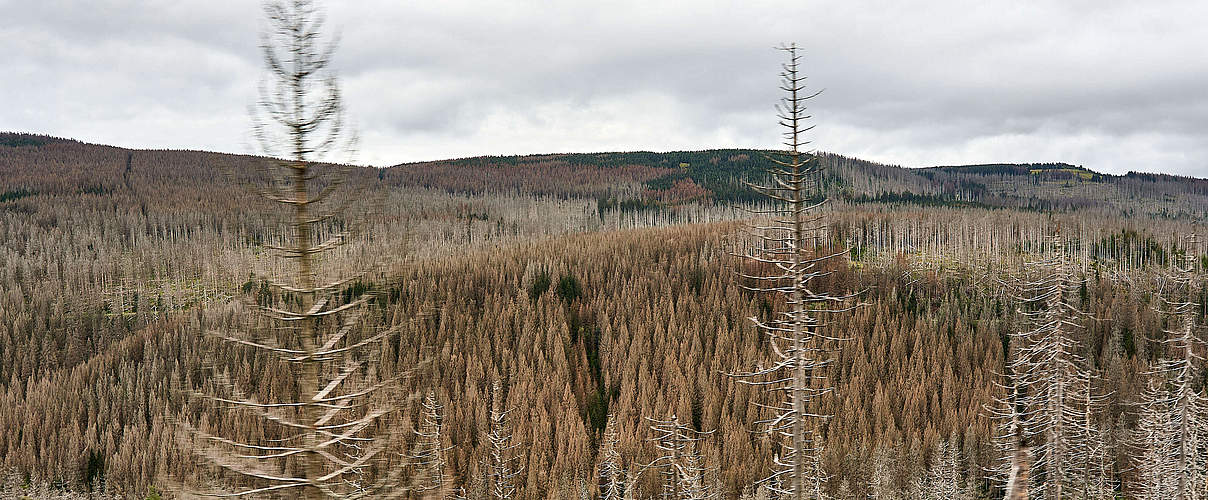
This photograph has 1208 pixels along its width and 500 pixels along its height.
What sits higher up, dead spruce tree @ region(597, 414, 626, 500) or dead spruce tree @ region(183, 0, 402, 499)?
dead spruce tree @ region(183, 0, 402, 499)

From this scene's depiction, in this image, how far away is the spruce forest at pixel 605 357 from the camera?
13.0 metres

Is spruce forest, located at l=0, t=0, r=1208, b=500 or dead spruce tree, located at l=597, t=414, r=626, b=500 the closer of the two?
spruce forest, located at l=0, t=0, r=1208, b=500

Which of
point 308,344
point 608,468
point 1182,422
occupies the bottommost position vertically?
point 608,468

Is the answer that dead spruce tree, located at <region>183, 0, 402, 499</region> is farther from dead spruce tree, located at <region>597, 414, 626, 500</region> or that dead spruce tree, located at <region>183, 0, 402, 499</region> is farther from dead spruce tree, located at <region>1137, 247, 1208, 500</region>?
dead spruce tree, located at <region>597, 414, 626, 500</region>

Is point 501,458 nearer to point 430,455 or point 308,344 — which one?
point 430,455

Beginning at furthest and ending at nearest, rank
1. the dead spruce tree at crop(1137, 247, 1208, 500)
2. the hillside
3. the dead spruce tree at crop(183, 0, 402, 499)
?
1. the hillside
2. the dead spruce tree at crop(1137, 247, 1208, 500)
3. the dead spruce tree at crop(183, 0, 402, 499)

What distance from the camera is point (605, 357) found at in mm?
109312

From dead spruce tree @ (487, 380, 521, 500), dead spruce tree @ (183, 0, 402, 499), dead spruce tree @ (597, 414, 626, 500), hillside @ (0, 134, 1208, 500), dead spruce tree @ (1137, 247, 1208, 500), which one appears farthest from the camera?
hillside @ (0, 134, 1208, 500)

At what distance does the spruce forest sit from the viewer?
42.8 ft

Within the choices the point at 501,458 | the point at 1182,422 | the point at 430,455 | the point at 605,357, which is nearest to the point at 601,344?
the point at 605,357

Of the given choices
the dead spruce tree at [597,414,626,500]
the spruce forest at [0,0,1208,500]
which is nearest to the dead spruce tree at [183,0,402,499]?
the spruce forest at [0,0,1208,500]

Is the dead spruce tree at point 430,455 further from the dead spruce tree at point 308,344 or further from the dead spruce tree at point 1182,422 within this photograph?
the dead spruce tree at point 1182,422

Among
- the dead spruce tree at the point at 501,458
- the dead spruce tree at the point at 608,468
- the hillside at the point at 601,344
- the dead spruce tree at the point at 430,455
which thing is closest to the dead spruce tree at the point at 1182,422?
the hillside at the point at 601,344

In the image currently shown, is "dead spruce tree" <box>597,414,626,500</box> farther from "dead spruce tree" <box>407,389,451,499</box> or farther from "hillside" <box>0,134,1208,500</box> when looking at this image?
"dead spruce tree" <box>407,389,451,499</box>
